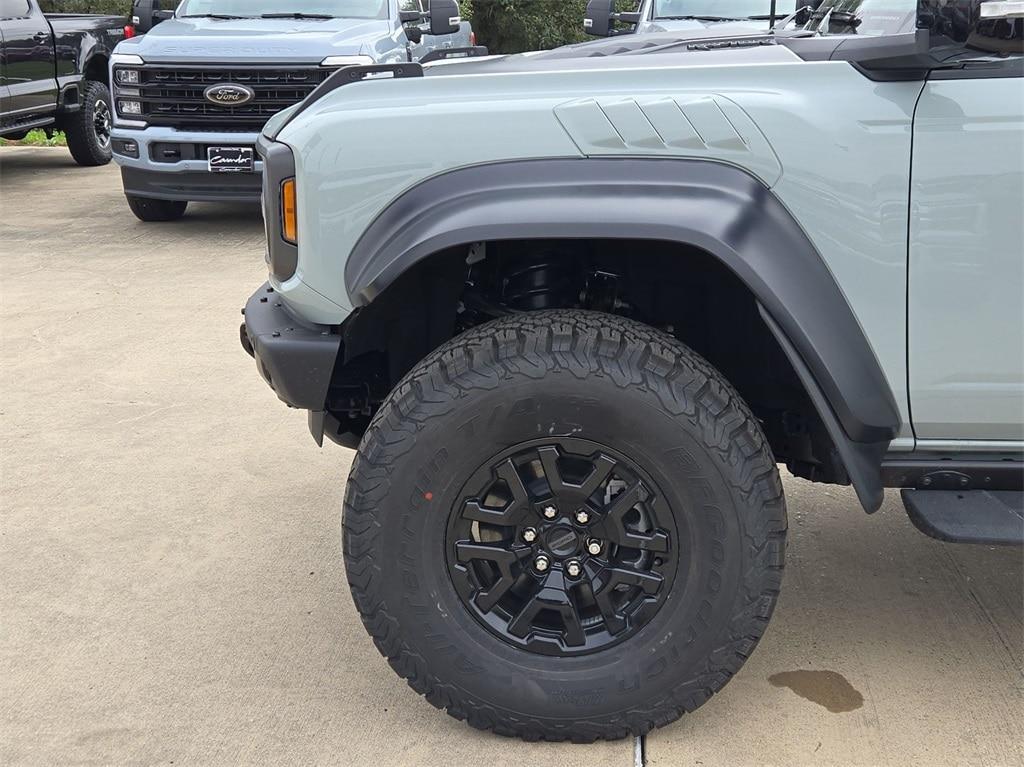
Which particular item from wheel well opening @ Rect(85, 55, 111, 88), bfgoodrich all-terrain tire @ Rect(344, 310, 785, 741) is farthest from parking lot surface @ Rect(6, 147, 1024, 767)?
wheel well opening @ Rect(85, 55, 111, 88)

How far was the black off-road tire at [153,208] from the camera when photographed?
888cm

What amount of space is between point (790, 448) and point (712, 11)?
6.61 m

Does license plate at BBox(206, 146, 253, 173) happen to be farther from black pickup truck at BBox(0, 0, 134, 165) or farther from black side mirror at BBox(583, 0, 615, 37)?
black pickup truck at BBox(0, 0, 134, 165)

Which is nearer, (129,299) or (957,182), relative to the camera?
(957,182)

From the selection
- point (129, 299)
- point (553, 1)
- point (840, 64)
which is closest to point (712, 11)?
point (129, 299)

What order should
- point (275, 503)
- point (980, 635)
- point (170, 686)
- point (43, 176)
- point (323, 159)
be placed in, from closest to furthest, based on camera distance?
point (323, 159) < point (170, 686) < point (980, 635) < point (275, 503) < point (43, 176)

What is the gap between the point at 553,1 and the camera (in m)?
21.2

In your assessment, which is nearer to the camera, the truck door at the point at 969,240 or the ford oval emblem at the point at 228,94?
the truck door at the point at 969,240

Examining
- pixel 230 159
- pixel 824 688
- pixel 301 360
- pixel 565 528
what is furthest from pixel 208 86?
pixel 824 688

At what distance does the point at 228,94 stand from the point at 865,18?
5.95 metres

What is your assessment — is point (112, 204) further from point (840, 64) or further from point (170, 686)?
point (840, 64)

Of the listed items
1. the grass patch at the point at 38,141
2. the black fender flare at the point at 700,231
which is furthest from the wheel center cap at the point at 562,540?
the grass patch at the point at 38,141

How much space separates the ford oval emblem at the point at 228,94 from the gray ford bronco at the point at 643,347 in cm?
565

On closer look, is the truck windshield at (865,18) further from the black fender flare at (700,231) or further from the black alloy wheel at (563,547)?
the black alloy wheel at (563,547)
